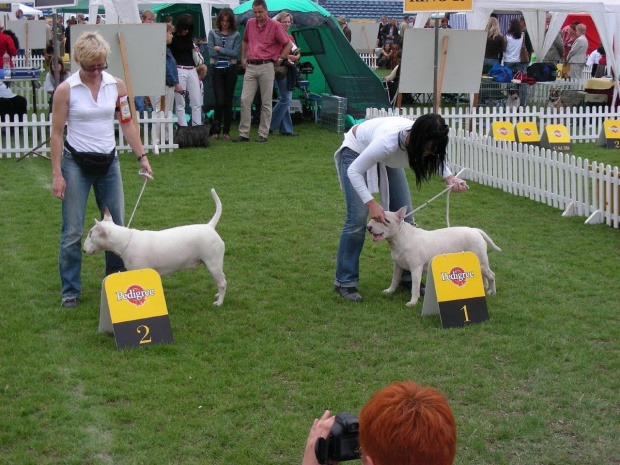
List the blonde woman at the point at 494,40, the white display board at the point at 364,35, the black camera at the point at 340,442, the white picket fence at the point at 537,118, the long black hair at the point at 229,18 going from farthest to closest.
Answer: the white display board at the point at 364,35 → the blonde woman at the point at 494,40 → the white picket fence at the point at 537,118 → the long black hair at the point at 229,18 → the black camera at the point at 340,442

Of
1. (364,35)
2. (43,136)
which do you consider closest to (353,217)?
(43,136)

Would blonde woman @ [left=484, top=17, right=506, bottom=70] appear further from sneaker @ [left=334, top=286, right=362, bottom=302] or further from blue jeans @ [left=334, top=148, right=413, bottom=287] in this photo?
sneaker @ [left=334, top=286, right=362, bottom=302]

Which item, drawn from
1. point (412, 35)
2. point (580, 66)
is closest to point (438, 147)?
point (412, 35)

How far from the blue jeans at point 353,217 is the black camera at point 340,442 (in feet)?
12.9

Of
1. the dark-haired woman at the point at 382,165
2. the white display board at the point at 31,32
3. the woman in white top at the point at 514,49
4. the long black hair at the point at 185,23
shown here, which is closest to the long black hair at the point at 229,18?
the long black hair at the point at 185,23

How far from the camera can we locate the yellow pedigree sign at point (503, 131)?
41.1ft

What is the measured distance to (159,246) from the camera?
568cm

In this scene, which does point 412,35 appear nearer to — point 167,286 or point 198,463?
point 167,286

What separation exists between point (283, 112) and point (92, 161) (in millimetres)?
8857

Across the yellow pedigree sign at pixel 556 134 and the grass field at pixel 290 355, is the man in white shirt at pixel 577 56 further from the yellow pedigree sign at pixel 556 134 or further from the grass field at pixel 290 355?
the grass field at pixel 290 355

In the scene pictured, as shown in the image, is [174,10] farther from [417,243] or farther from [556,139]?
[417,243]


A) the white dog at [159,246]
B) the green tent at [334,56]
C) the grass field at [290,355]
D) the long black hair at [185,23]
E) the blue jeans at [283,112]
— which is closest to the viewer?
the grass field at [290,355]

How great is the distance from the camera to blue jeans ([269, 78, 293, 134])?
14008 mm

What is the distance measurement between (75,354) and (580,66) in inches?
715
